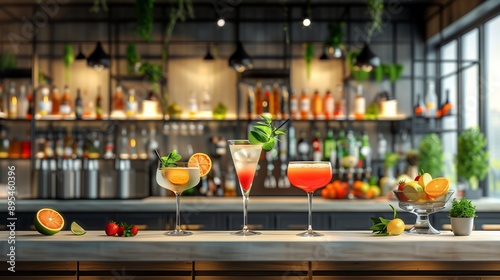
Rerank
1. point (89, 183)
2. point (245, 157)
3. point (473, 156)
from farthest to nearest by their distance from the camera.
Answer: point (89, 183), point (473, 156), point (245, 157)

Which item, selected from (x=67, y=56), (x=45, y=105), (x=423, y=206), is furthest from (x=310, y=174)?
(x=67, y=56)

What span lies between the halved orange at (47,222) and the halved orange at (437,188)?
4.38ft

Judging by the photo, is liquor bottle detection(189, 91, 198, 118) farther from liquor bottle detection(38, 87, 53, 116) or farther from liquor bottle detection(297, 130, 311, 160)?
liquor bottle detection(38, 87, 53, 116)

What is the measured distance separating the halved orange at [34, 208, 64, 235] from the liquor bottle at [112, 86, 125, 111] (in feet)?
13.9

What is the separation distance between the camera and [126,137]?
6.61 meters

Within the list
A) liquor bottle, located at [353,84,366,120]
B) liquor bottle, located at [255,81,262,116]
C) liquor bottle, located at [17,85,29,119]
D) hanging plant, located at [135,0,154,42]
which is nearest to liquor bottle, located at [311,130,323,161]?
liquor bottle, located at [353,84,366,120]

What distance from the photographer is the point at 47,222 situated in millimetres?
2238

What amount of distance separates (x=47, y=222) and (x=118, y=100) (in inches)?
171

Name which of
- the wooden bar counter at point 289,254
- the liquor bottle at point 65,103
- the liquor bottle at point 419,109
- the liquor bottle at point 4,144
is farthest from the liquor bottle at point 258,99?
the wooden bar counter at point 289,254

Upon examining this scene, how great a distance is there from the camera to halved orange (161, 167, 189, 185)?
2238 millimetres

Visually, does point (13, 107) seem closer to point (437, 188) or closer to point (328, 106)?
point (328, 106)

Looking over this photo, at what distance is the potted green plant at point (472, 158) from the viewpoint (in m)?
5.15

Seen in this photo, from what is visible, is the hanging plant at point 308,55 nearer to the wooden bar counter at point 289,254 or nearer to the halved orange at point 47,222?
the wooden bar counter at point 289,254

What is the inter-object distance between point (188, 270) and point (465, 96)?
4.64m
